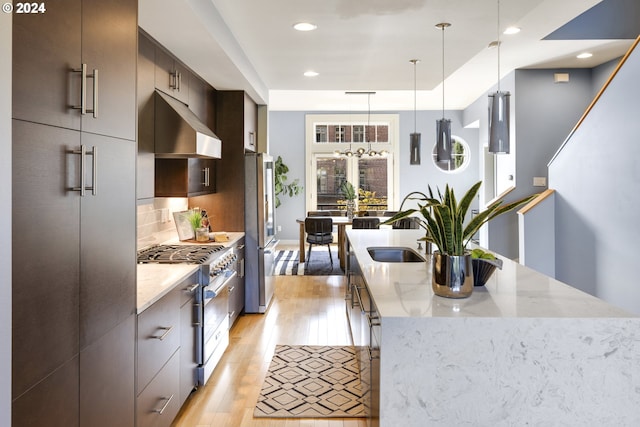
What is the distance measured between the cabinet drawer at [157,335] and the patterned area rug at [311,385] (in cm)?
69

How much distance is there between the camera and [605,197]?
4.33m

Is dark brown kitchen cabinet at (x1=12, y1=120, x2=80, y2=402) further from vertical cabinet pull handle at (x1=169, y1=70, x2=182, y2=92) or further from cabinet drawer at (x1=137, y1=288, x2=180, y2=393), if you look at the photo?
vertical cabinet pull handle at (x1=169, y1=70, x2=182, y2=92)

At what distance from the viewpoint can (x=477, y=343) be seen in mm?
1756

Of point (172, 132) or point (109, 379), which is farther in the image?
point (172, 132)

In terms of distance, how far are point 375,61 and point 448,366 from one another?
323cm

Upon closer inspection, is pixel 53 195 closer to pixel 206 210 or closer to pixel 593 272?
pixel 206 210

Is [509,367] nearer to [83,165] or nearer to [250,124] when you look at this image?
[83,165]

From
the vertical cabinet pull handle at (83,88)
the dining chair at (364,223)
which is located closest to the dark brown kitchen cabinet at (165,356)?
the vertical cabinet pull handle at (83,88)

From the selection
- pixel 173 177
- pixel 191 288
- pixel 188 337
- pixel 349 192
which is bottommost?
pixel 188 337

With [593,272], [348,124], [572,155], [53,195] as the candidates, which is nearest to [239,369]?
[53,195]

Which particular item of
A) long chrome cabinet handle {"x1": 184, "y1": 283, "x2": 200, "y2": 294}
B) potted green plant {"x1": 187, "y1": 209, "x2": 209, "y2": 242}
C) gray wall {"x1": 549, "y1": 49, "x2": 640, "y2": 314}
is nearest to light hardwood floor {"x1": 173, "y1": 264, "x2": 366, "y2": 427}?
long chrome cabinet handle {"x1": 184, "y1": 283, "x2": 200, "y2": 294}

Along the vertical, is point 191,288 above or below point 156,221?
below

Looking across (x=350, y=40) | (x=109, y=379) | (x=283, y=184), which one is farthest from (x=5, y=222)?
(x=283, y=184)

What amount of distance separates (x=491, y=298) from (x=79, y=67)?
1.77 metres
